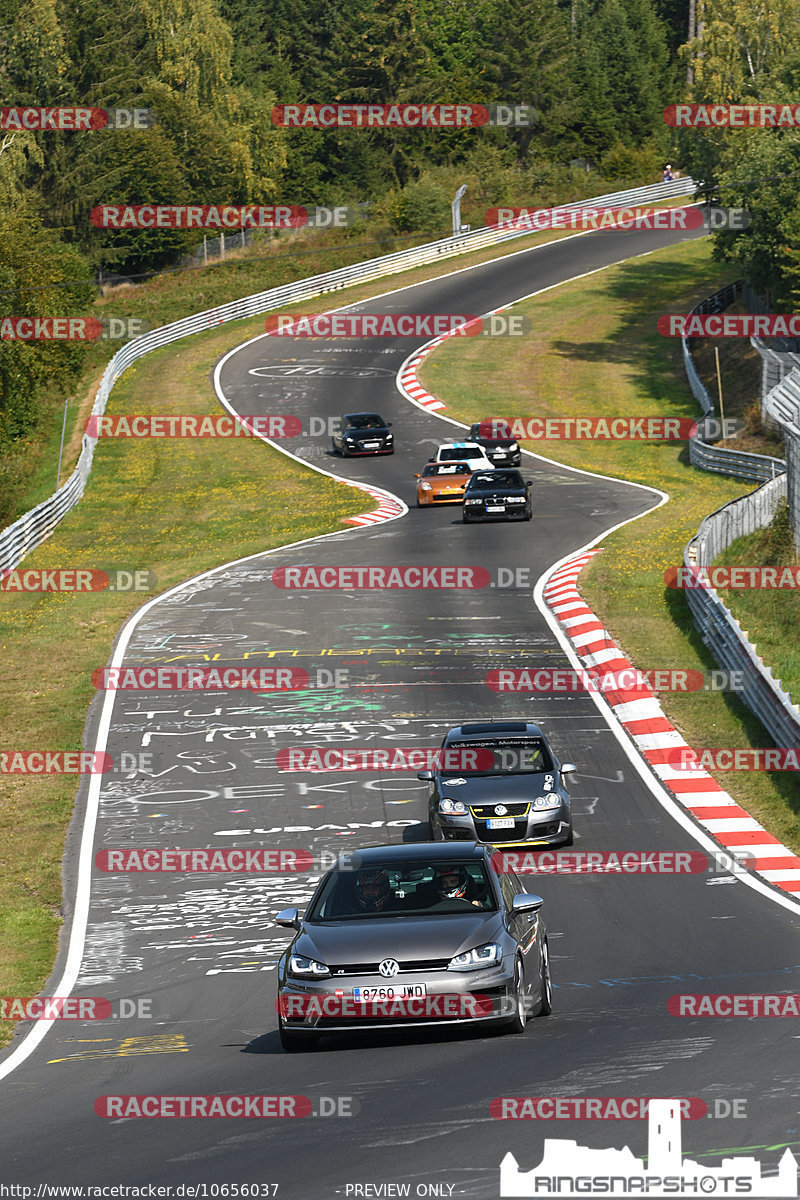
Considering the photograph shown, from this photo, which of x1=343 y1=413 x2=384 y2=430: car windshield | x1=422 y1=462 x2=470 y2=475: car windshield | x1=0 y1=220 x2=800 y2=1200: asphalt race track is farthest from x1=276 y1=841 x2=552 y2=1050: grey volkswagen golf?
x1=343 y1=413 x2=384 y2=430: car windshield

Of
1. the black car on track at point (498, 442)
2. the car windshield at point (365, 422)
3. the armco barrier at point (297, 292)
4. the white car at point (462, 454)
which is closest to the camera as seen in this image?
the white car at point (462, 454)

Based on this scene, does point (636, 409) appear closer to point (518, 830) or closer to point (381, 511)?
point (381, 511)

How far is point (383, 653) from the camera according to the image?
102 ft

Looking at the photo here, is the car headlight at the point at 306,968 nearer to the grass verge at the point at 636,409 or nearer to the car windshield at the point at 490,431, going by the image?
the grass verge at the point at 636,409

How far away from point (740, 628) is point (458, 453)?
2237 centimetres

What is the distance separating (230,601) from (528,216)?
6602 cm

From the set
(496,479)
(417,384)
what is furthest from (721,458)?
(417,384)

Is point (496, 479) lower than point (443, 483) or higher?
higher

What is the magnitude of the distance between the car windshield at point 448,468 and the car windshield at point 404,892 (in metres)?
35.6

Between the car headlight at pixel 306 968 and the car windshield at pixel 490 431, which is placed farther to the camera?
the car windshield at pixel 490 431

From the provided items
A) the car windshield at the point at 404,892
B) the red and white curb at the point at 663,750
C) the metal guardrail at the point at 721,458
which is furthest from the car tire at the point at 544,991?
the metal guardrail at the point at 721,458

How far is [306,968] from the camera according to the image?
1167 centimetres

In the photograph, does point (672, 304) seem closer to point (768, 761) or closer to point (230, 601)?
point (230, 601)

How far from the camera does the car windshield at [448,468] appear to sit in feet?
157
